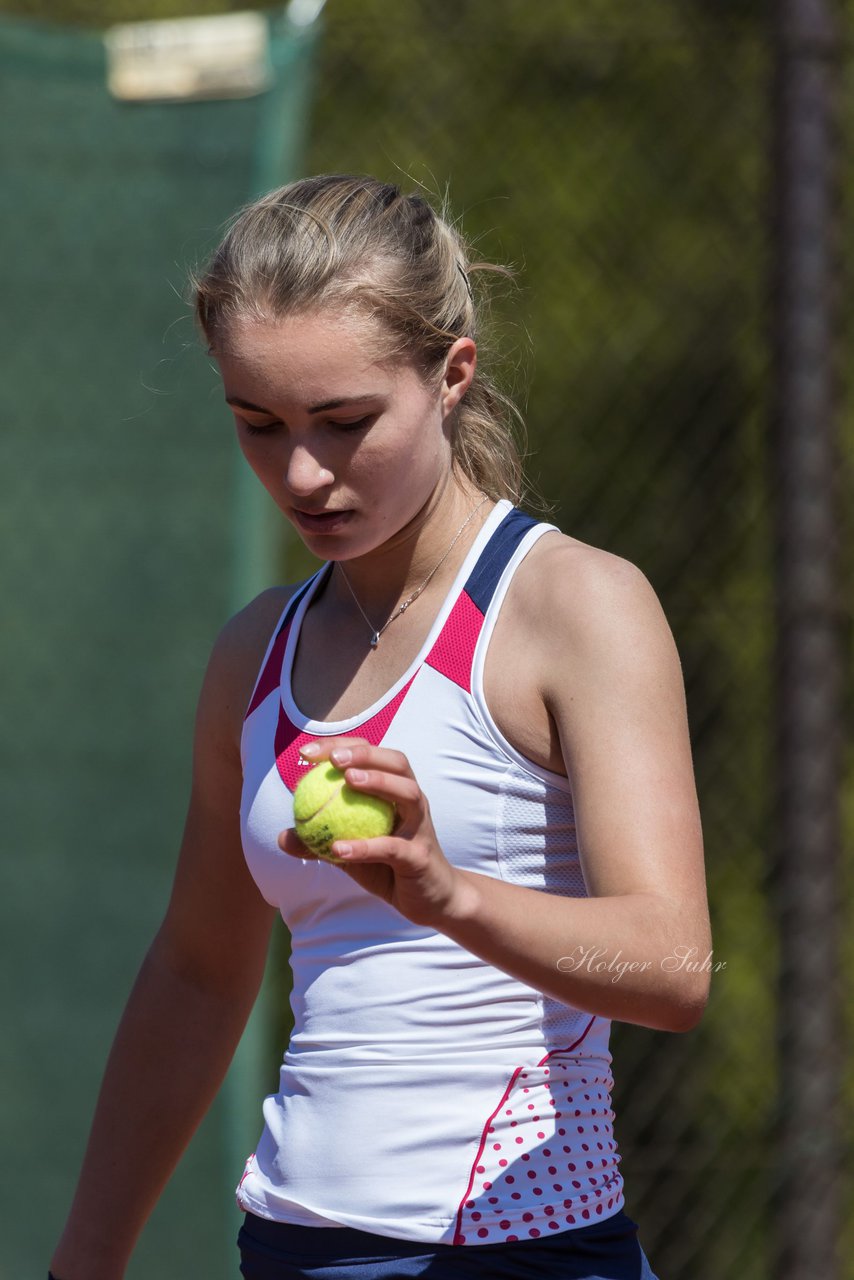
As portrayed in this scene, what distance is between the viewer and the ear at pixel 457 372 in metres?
1.67

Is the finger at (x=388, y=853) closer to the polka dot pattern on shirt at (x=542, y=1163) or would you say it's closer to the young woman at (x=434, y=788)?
the young woman at (x=434, y=788)

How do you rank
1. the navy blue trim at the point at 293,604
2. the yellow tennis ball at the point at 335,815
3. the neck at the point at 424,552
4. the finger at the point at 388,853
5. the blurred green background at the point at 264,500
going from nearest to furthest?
the finger at the point at 388,853
the yellow tennis ball at the point at 335,815
the neck at the point at 424,552
the navy blue trim at the point at 293,604
the blurred green background at the point at 264,500

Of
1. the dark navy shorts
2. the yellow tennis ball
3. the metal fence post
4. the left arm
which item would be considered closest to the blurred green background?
the metal fence post

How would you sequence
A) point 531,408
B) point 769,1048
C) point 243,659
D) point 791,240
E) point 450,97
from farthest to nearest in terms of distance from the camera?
point 531,408 → point 769,1048 → point 450,97 → point 791,240 → point 243,659

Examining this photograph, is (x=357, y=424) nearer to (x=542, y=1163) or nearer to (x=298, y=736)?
(x=298, y=736)

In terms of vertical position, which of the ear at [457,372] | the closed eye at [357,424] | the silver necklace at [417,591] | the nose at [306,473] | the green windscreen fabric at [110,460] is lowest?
the green windscreen fabric at [110,460]

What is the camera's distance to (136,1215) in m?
1.85

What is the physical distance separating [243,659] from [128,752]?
1621 millimetres

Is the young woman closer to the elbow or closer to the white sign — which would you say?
the elbow

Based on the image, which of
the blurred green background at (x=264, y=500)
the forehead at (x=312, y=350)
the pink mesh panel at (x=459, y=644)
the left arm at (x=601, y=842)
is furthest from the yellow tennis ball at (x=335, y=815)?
the blurred green background at (x=264, y=500)

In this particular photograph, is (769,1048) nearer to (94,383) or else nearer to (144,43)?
(94,383)

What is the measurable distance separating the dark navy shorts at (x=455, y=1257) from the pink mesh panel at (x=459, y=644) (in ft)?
1.65

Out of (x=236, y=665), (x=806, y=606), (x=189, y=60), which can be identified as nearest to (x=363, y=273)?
(x=236, y=665)

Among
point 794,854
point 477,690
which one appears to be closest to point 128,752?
point 794,854
